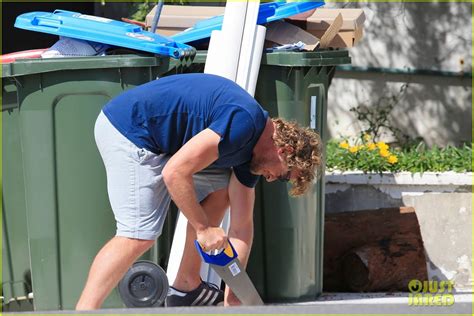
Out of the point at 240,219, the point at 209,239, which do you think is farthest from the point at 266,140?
the point at 240,219

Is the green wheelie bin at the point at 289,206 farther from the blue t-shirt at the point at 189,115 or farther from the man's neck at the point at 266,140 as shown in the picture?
the man's neck at the point at 266,140

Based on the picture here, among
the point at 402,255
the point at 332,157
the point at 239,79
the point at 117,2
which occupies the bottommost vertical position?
the point at 402,255

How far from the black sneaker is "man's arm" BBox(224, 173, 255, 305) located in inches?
8.2

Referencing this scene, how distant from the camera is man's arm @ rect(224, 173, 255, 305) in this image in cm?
464

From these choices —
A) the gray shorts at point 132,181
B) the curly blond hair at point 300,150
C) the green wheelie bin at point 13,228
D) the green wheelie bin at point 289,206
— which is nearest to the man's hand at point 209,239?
the gray shorts at point 132,181

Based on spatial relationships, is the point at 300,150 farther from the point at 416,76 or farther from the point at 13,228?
the point at 416,76

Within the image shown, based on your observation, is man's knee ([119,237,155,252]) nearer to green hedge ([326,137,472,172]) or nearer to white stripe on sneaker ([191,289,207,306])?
white stripe on sneaker ([191,289,207,306])

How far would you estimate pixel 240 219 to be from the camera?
4.70 m

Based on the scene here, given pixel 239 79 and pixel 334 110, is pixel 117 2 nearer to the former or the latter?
pixel 334 110

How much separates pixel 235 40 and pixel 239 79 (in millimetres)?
193

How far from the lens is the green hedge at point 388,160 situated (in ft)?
20.4

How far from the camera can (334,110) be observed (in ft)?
25.4

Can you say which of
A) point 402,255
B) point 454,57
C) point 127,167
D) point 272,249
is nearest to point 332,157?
point 402,255

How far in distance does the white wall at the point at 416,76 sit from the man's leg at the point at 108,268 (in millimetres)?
3544
